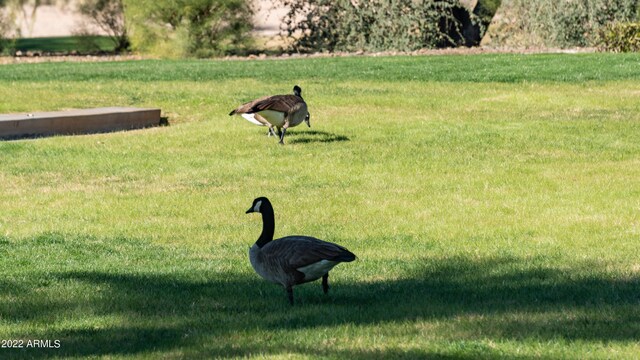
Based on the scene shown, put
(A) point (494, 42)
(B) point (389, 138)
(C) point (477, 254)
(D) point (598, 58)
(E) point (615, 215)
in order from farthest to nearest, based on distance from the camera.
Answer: (A) point (494, 42), (D) point (598, 58), (B) point (389, 138), (E) point (615, 215), (C) point (477, 254)

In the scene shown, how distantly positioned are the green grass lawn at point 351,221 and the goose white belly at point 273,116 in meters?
0.48

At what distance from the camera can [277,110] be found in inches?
679

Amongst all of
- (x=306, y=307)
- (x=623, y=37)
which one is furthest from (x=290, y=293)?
(x=623, y=37)

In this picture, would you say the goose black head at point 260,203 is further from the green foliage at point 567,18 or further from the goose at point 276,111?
the green foliage at point 567,18

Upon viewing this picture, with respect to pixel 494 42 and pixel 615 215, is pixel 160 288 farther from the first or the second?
pixel 494 42

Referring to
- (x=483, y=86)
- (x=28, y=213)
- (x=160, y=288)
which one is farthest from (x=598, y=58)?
(x=160, y=288)

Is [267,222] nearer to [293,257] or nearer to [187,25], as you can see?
[293,257]

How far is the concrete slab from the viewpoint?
65.7 ft

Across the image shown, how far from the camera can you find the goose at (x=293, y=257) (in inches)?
303

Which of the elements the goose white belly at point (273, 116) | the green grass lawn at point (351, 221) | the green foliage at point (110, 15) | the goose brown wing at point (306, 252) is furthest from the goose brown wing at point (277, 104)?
the green foliage at point (110, 15)

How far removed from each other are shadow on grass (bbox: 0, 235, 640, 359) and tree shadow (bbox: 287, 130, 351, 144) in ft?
28.3

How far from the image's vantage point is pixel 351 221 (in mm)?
12391

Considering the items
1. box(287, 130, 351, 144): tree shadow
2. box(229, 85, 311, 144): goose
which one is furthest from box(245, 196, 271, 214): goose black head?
box(287, 130, 351, 144): tree shadow

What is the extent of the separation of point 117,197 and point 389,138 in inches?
230
